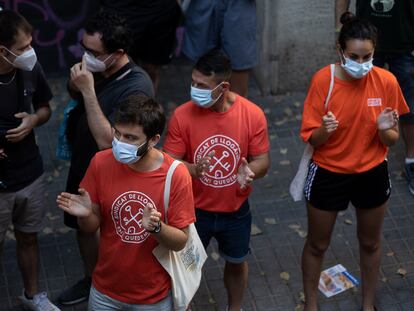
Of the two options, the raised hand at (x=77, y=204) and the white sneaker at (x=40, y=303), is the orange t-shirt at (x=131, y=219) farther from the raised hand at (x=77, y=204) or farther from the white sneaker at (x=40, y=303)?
the white sneaker at (x=40, y=303)

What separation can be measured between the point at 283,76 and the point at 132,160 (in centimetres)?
458

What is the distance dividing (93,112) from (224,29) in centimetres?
283

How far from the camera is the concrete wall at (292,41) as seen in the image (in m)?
8.26

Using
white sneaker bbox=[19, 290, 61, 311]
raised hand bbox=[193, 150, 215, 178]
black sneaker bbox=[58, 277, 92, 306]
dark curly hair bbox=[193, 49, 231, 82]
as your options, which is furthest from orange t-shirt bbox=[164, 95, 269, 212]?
white sneaker bbox=[19, 290, 61, 311]

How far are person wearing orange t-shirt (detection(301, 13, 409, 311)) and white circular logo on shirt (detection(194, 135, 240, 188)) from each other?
0.49 metres

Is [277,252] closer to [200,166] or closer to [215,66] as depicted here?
[200,166]

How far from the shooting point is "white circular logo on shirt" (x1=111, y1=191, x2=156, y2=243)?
433cm

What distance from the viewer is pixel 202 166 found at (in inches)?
190

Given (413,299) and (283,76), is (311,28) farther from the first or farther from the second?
(413,299)

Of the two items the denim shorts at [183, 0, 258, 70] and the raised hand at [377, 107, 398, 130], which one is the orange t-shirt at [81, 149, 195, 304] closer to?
the raised hand at [377, 107, 398, 130]

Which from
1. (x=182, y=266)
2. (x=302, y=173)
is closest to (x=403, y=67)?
(x=302, y=173)

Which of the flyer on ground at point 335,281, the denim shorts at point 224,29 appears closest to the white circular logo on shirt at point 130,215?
the flyer on ground at point 335,281

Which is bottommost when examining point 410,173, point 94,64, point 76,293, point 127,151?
point 410,173

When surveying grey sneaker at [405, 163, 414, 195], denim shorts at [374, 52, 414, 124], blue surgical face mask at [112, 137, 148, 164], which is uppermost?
blue surgical face mask at [112, 137, 148, 164]
